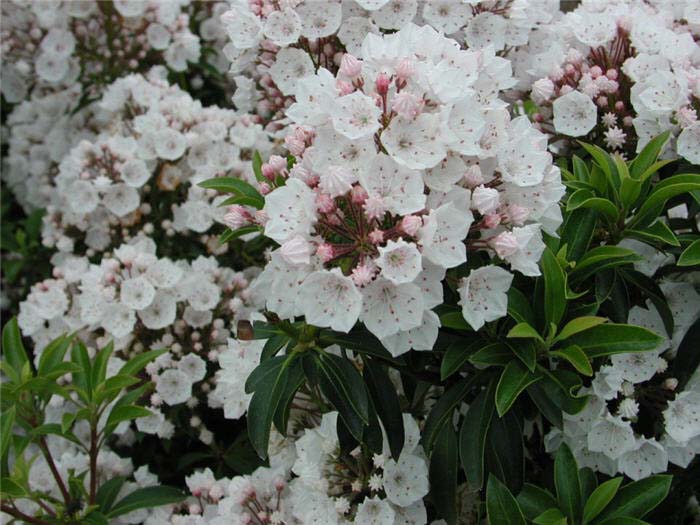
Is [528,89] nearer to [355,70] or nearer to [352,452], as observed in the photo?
[355,70]

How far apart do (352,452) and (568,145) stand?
122 cm

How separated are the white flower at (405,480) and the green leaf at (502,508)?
0.86ft

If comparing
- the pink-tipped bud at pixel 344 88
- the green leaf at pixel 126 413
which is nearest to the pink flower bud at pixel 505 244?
the pink-tipped bud at pixel 344 88

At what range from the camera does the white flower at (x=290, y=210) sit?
1.73 m

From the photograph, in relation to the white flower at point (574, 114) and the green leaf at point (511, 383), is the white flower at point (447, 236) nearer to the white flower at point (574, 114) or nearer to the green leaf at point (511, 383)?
the green leaf at point (511, 383)

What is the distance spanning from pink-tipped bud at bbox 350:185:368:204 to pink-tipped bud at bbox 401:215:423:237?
0.11 meters

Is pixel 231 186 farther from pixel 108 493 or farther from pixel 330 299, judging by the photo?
pixel 108 493

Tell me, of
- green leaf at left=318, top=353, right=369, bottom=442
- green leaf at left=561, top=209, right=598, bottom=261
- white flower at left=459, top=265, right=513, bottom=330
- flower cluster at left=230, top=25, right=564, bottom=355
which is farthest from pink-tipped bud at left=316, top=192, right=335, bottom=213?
green leaf at left=561, top=209, right=598, bottom=261

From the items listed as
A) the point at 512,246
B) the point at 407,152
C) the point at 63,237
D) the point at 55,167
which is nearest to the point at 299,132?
the point at 407,152

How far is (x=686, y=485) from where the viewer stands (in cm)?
228

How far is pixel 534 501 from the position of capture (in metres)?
1.97

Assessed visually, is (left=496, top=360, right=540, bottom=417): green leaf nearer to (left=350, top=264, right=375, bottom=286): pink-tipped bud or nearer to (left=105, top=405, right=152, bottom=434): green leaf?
(left=350, top=264, right=375, bottom=286): pink-tipped bud

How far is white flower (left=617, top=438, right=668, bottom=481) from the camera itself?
2096mm

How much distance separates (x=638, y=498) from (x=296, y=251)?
1041 mm
